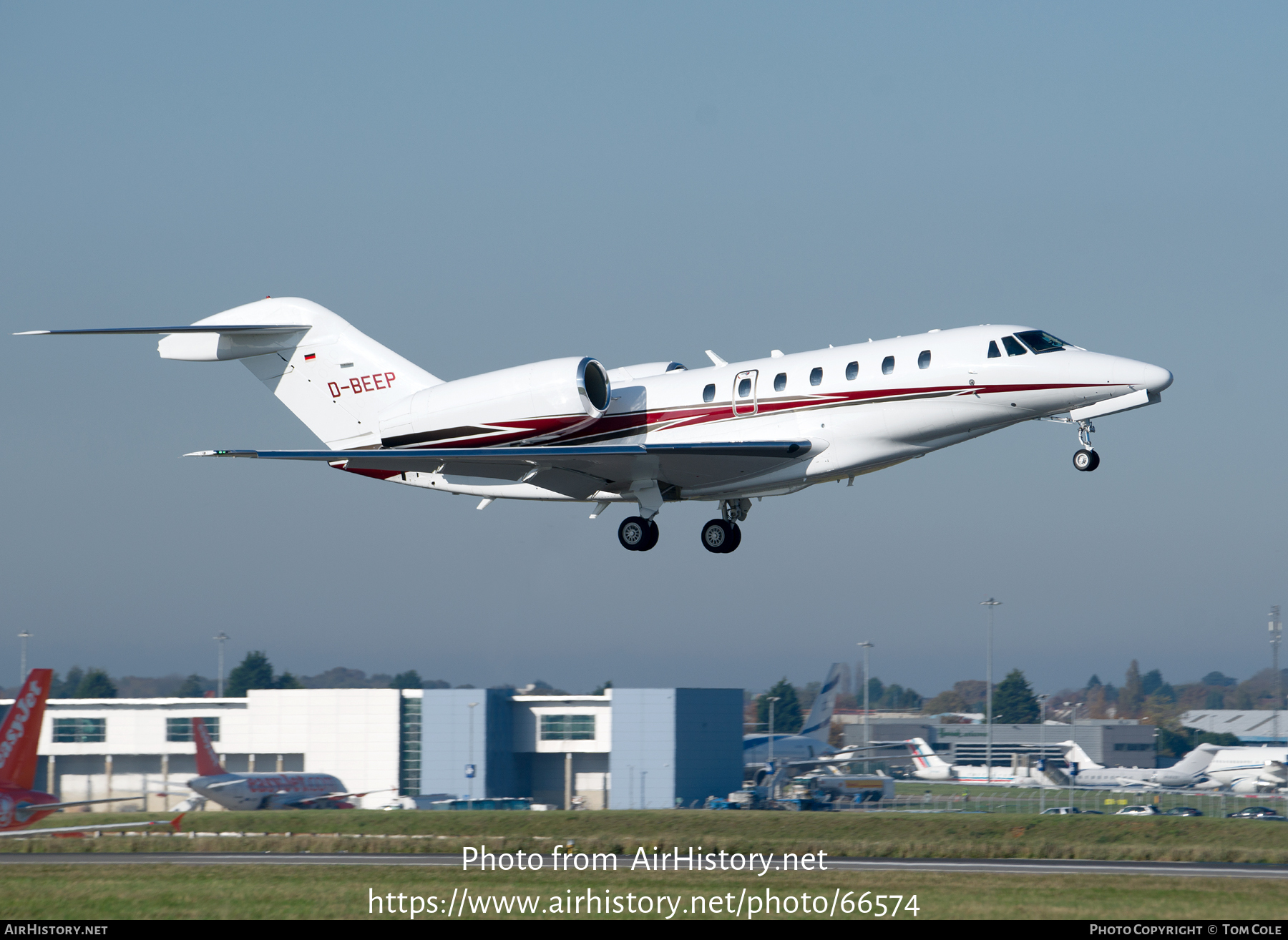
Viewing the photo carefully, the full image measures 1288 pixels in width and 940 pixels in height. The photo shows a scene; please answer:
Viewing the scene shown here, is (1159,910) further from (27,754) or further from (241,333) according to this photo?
(27,754)

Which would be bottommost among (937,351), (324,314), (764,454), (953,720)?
(953,720)

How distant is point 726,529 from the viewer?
25.9 meters

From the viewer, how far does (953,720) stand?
10944cm

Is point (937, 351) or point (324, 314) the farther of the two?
point (324, 314)

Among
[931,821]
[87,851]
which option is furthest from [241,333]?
[931,821]

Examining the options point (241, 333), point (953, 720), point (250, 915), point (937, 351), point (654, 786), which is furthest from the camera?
point (953, 720)

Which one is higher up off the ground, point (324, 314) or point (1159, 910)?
point (324, 314)

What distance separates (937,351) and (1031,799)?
36.0 m

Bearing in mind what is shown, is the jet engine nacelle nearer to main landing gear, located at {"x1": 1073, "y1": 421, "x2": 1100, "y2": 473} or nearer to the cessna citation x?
the cessna citation x

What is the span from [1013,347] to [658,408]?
638 centimetres

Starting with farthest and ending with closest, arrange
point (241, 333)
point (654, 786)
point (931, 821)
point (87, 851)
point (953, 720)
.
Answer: point (953, 720) < point (654, 786) < point (931, 821) < point (87, 851) < point (241, 333)

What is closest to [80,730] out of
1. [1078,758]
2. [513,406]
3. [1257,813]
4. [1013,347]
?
[513,406]

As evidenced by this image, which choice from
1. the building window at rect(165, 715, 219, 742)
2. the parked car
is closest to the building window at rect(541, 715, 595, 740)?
the building window at rect(165, 715, 219, 742)

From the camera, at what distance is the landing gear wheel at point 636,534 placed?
25234 mm
